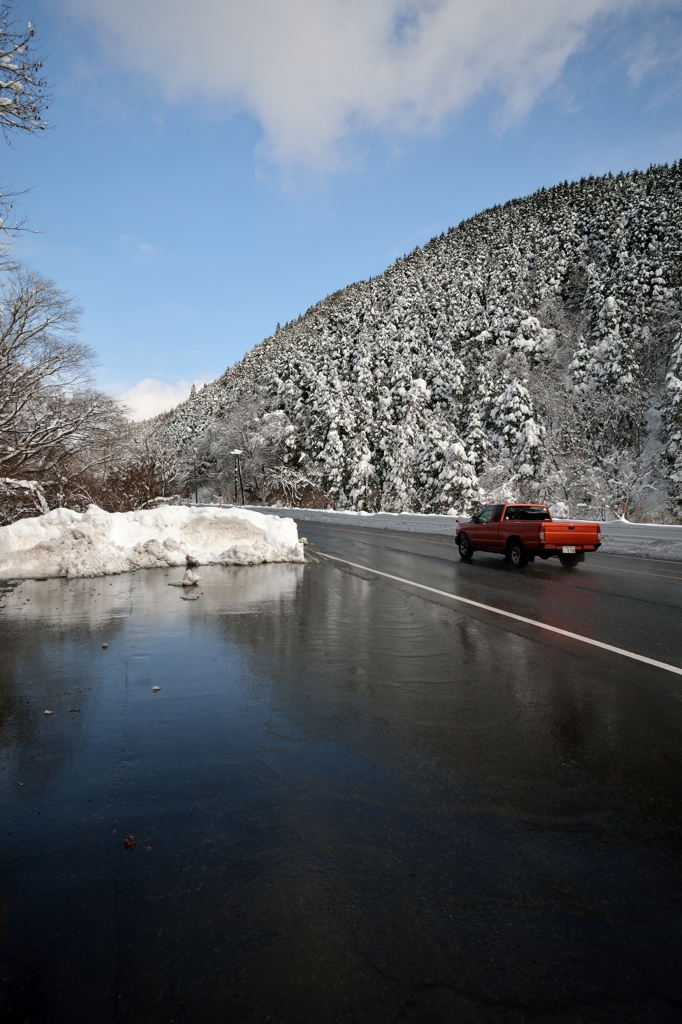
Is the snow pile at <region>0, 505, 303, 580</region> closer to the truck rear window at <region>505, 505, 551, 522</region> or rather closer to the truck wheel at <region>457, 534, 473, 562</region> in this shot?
the truck wheel at <region>457, 534, 473, 562</region>

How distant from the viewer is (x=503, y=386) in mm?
60094

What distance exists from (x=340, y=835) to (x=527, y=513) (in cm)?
1546

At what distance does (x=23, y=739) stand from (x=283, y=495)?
67.1 m

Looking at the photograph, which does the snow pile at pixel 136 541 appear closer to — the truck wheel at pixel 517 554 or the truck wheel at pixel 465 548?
the truck wheel at pixel 465 548

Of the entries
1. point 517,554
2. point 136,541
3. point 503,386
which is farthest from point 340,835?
point 503,386

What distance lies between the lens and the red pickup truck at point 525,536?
15.6 meters

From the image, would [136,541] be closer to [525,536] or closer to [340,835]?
[525,536]

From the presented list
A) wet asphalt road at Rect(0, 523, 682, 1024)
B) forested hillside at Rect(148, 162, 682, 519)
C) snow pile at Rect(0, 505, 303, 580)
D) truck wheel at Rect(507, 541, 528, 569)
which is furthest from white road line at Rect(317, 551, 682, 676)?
forested hillside at Rect(148, 162, 682, 519)

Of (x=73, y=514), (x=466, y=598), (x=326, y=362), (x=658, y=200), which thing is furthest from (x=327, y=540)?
(x=658, y=200)

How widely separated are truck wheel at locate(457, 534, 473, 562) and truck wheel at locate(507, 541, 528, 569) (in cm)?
167

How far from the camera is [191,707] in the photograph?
4914 millimetres

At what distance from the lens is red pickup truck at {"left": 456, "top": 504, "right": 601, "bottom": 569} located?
1562 cm

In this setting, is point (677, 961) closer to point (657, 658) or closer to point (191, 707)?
point (191, 707)

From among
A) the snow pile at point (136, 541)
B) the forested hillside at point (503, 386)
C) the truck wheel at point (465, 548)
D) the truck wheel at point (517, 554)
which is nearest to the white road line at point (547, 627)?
the snow pile at point (136, 541)
